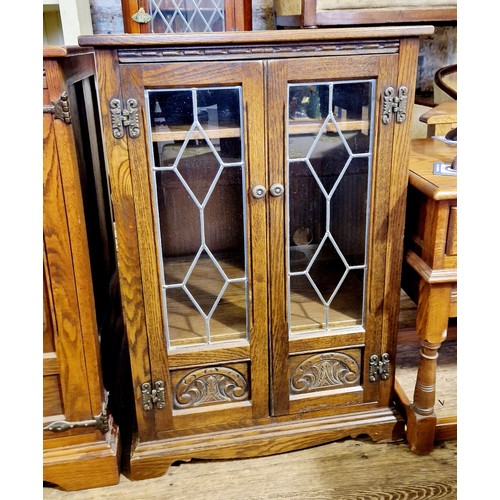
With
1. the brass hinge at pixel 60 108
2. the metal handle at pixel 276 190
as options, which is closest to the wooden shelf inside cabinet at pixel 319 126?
the metal handle at pixel 276 190

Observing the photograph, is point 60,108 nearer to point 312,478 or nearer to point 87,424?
point 87,424

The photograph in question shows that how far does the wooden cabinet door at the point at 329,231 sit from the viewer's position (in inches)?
49.6

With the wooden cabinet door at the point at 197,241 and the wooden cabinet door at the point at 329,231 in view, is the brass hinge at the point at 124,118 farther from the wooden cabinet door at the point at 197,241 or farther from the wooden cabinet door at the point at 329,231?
the wooden cabinet door at the point at 329,231

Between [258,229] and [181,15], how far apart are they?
0.80 metres

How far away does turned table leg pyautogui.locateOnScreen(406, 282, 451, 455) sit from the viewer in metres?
1.38

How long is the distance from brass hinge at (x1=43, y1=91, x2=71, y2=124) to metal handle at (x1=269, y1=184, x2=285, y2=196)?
51 centimetres

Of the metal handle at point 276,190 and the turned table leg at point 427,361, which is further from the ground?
the metal handle at point 276,190

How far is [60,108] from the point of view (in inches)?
46.3

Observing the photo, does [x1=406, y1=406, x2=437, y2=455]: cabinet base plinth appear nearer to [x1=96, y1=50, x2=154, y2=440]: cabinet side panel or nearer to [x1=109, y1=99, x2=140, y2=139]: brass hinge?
[x1=96, y1=50, x2=154, y2=440]: cabinet side panel

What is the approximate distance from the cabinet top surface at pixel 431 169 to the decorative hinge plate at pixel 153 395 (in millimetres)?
872

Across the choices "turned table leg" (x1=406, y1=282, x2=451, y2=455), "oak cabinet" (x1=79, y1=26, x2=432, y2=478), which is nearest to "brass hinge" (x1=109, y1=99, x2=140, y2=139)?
"oak cabinet" (x1=79, y1=26, x2=432, y2=478)

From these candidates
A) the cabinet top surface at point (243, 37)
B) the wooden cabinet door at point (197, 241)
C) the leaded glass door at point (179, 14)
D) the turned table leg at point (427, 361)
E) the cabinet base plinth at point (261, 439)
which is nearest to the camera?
the cabinet top surface at point (243, 37)

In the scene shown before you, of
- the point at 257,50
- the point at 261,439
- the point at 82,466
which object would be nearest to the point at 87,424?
the point at 82,466

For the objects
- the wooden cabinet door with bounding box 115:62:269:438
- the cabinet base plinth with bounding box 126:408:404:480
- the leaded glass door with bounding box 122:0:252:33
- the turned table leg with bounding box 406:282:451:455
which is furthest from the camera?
the leaded glass door with bounding box 122:0:252:33
